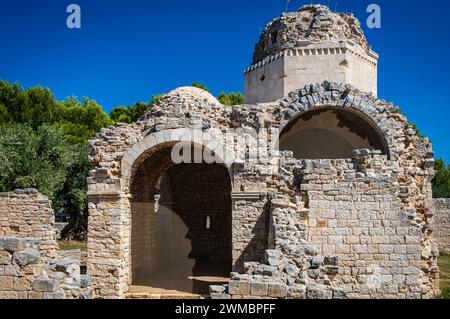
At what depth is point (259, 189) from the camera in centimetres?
1029

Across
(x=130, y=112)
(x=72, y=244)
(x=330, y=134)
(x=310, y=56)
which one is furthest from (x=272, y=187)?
(x=130, y=112)

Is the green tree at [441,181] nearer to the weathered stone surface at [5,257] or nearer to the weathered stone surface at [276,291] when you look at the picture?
the weathered stone surface at [276,291]

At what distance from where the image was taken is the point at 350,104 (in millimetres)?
11820

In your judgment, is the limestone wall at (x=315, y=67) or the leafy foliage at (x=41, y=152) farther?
the leafy foliage at (x=41, y=152)

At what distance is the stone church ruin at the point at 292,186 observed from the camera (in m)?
8.79

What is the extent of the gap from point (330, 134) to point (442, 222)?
1023 cm

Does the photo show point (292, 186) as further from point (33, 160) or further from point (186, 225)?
point (33, 160)

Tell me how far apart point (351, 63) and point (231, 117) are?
5925 millimetres

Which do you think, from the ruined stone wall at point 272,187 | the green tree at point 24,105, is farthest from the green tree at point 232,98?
the ruined stone wall at point 272,187

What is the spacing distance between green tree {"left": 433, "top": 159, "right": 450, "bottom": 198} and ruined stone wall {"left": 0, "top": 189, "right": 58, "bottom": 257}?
2569cm

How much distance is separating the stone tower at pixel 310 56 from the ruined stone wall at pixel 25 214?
801 cm
